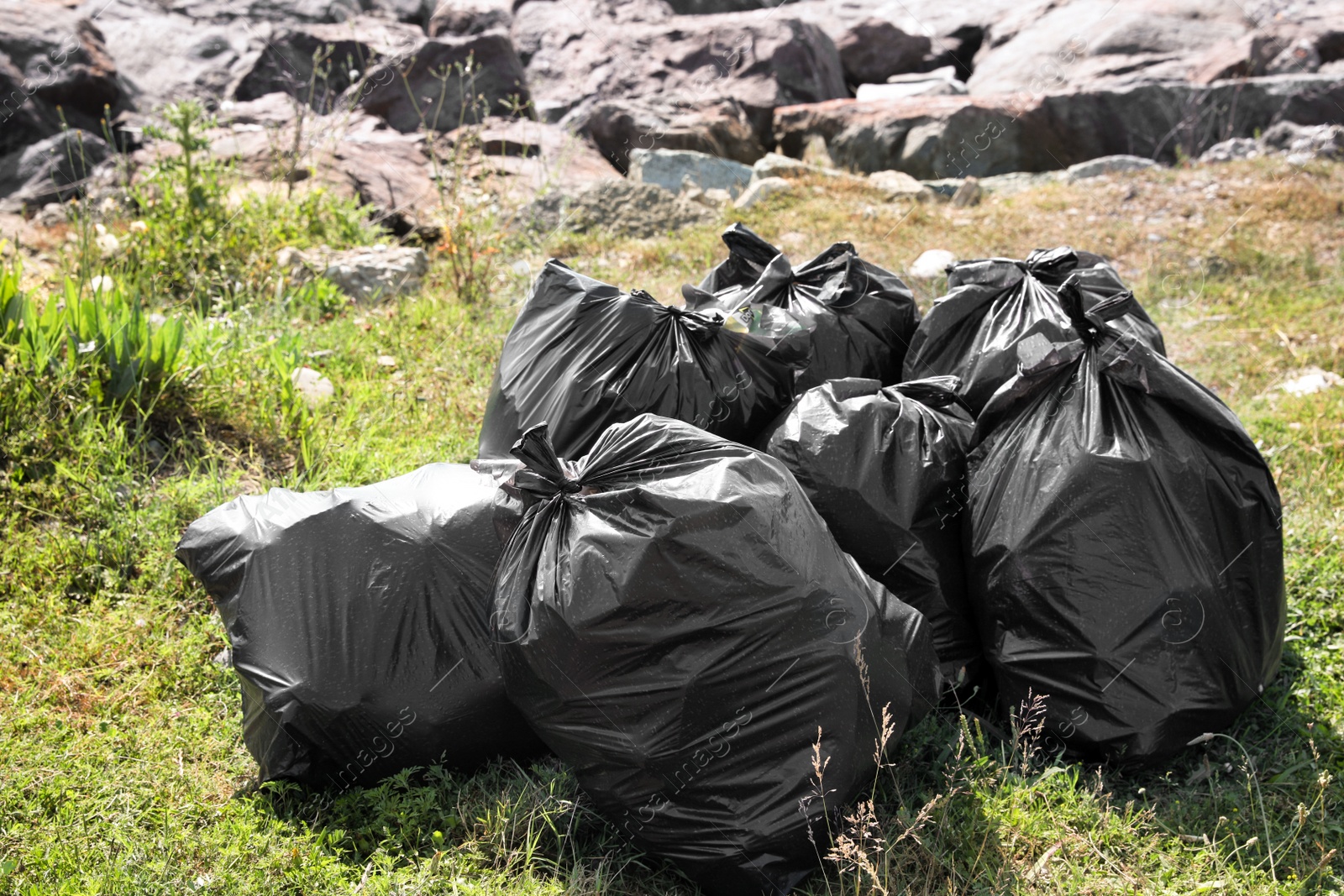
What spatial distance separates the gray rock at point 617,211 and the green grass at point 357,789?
164 centimetres

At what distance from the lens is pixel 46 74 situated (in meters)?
8.54

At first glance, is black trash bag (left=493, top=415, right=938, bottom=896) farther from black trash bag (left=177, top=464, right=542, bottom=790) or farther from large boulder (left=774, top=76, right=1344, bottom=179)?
large boulder (left=774, top=76, right=1344, bottom=179)

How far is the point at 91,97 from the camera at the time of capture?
9055 millimetres

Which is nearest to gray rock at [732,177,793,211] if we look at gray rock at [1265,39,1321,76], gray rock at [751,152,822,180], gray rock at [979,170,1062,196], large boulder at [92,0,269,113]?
gray rock at [751,152,822,180]

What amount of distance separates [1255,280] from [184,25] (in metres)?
11.5

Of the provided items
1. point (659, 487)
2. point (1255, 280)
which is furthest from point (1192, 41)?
point (659, 487)

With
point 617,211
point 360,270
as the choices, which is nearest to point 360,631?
point 360,270

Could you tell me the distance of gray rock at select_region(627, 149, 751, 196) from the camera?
6.91 metres

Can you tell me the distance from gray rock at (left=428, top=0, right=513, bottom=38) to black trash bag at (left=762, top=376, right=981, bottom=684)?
11.1 meters

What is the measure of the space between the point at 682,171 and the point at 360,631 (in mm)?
5608

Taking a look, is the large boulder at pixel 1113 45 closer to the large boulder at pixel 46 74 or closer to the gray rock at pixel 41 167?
the gray rock at pixel 41 167

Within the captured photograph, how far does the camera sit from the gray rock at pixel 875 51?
13414mm

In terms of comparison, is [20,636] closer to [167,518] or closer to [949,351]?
[167,518]

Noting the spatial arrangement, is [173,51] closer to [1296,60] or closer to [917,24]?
[917,24]
